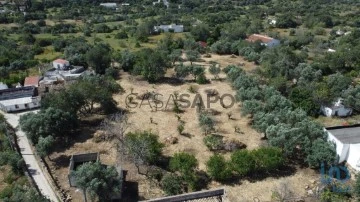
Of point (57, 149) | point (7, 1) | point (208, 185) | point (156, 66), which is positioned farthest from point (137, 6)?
point (208, 185)

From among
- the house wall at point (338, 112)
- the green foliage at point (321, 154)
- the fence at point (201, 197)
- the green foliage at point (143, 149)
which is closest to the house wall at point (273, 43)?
the house wall at point (338, 112)

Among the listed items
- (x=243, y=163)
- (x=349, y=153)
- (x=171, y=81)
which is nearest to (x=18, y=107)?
(x=171, y=81)

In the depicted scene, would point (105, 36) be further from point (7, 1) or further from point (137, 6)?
point (7, 1)

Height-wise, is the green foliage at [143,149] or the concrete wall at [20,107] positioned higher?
the green foliage at [143,149]

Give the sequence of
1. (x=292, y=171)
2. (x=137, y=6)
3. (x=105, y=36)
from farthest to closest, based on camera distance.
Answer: (x=137, y=6), (x=105, y=36), (x=292, y=171)

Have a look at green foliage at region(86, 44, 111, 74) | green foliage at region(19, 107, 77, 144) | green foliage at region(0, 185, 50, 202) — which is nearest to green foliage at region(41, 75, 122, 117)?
green foliage at region(19, 107, 77, 144)

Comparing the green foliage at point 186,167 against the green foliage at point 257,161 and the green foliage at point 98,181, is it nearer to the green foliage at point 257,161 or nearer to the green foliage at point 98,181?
the green foliage at point 257,161
